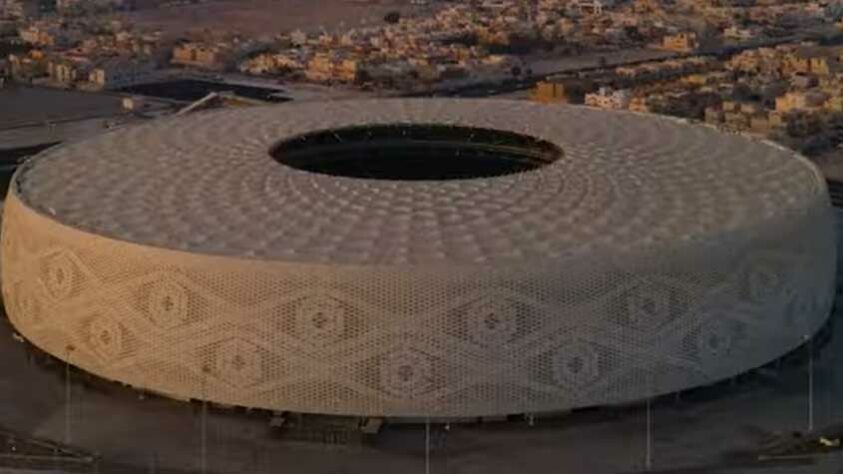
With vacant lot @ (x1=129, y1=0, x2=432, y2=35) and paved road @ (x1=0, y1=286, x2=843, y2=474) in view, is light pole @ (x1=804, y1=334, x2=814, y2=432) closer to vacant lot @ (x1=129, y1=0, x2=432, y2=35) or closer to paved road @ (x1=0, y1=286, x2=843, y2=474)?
paved road @ (x1=0, y1=286, x2=843, y2=474)

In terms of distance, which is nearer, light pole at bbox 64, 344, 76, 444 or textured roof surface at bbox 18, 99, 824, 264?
light pole at bbox 64, 344, 76, 444

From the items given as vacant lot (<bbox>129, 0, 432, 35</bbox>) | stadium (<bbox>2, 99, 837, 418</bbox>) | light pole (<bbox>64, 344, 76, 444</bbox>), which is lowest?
vacant lot (<bbox>129, 0, 432, 35</bbox>)

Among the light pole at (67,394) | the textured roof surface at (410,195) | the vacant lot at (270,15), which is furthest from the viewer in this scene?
the vacant lot at (270,15)

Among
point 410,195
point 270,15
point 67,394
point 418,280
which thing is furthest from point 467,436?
point 270,15

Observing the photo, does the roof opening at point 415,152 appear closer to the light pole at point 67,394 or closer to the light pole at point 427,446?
the light pole at point 67,394

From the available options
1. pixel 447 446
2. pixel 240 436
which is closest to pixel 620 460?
pixel 447 446

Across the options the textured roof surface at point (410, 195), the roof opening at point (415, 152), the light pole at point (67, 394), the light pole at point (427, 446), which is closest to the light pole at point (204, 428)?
the textured roof surface at point (410, 195)

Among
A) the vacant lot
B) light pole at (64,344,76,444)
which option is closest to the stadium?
light pole at (64,344,76,444)
